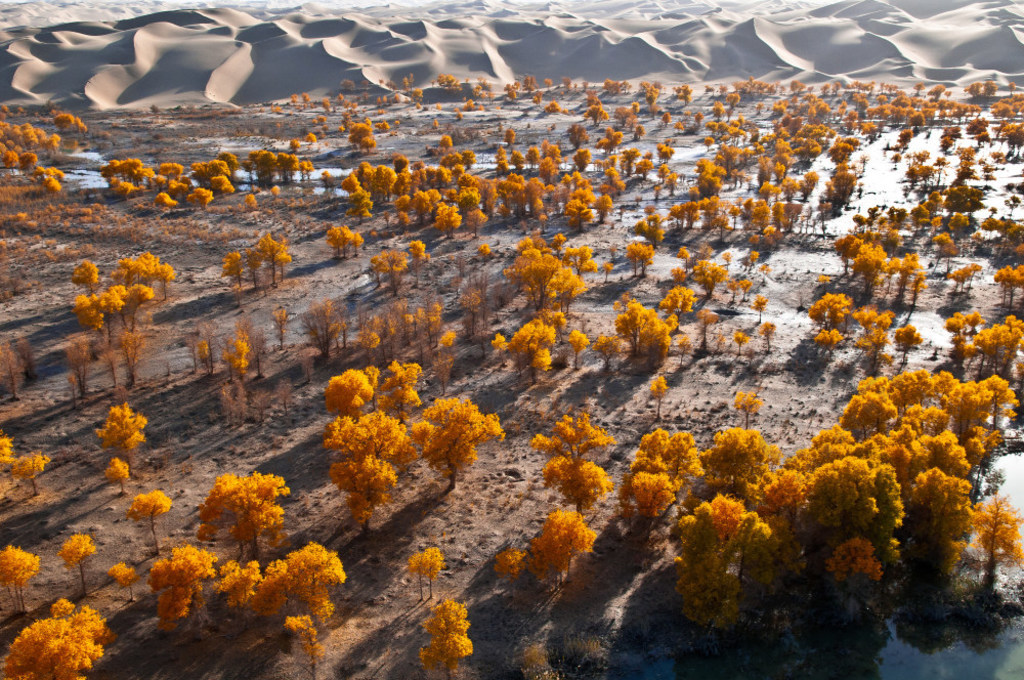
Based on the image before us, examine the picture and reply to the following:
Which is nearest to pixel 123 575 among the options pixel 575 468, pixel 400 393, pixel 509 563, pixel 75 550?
pixel 75 550

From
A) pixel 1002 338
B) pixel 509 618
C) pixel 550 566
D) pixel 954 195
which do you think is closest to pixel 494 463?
pixel 550 566

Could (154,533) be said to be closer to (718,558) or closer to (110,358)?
(110,358)

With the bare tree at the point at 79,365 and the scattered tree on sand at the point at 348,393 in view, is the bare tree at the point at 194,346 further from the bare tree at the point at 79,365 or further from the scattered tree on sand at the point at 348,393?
the scattered tree on sand at the point at 348,393

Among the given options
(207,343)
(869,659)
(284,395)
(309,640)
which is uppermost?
(207,343)

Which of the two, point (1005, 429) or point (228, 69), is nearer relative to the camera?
point (1005, 429)

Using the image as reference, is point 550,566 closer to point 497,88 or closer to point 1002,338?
point 1002,338

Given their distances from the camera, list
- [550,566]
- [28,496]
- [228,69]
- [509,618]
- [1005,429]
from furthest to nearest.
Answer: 1. [228,69]
2. [1005,429]
3. [28,496]
4. [550,566]
5. [509,618]
